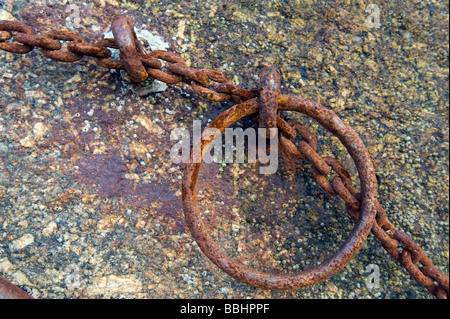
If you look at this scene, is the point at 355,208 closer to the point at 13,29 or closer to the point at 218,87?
the point at 218,87

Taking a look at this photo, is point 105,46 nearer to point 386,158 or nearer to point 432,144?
point 386,158

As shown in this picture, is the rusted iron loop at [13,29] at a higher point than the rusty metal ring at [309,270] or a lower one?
higher

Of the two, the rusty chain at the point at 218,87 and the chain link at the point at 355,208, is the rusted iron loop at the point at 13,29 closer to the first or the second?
the rusty chain at the point at 218,87

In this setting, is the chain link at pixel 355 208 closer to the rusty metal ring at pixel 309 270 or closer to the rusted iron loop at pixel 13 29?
the rusty metal ring at pixel 309 270

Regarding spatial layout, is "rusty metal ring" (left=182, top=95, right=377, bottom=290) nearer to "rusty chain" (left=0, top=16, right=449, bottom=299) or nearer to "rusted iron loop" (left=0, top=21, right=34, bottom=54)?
"rusty chain" (left=0, top=16, right=449, bottom=299)

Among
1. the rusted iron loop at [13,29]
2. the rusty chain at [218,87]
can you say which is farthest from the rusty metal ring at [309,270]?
the rusted iron loop at [13,29]

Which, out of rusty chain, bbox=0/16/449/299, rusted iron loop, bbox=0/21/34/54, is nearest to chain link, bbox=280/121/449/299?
rusty chain, bbox=0/16/449/299

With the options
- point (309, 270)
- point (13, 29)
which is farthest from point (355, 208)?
point (13, 29)

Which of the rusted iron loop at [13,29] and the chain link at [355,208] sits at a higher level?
the rusted iron loop at [13,29]

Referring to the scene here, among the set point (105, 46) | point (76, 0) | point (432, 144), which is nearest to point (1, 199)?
point (105, 46)

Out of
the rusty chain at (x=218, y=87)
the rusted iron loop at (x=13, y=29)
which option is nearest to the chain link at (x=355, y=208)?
the rusty chain at (x=218, y=87)
